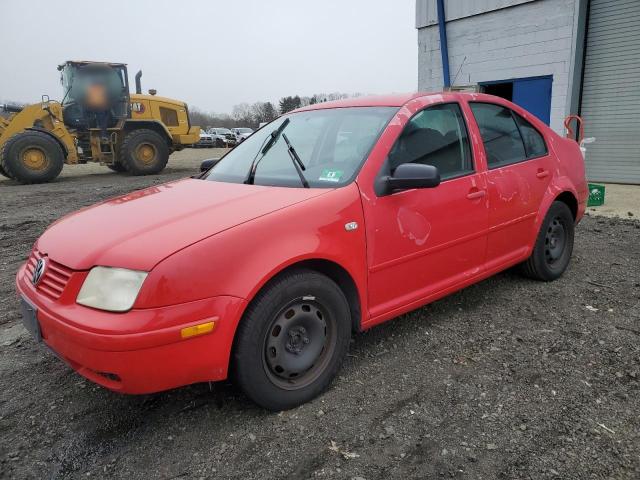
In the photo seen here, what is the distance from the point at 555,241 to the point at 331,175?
2.49 meters

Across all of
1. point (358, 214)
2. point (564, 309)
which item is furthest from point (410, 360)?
point (564, 309)

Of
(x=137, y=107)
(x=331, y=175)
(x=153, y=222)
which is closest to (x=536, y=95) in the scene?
(x=331, y=175)

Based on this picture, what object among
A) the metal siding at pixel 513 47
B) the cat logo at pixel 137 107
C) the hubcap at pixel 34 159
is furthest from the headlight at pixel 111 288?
the cat logo at pixel 137 107

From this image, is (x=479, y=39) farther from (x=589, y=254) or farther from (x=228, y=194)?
(x=228, y=194)

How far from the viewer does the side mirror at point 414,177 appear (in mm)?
2650

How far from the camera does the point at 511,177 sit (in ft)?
11.7

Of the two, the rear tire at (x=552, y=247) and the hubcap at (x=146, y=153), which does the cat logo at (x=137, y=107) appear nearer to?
the hubcap at (x=146, y=153)

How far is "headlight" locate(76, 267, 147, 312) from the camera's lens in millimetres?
2049

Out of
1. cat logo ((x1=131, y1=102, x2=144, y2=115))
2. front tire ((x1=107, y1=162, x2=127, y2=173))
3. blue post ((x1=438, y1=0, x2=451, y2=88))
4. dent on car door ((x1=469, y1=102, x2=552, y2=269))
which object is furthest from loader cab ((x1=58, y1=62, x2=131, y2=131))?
dent on car door ((x1=469, y1=102, x2=552, y2=269))

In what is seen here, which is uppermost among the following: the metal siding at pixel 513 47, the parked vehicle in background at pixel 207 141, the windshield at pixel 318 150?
the metal siding at pixel 513 47

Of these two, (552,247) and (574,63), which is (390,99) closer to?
(552,247)

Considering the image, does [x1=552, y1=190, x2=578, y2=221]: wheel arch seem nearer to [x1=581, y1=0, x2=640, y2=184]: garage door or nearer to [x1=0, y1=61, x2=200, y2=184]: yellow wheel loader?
[x1=581, y1=0, x2=640, y2=184]: garage door

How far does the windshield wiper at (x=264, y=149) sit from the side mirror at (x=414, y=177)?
2.97ft

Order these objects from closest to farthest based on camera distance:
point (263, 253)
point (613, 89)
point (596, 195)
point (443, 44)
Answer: point (263, 253), point (596, 195), point (613, 89), point (443, 44)
